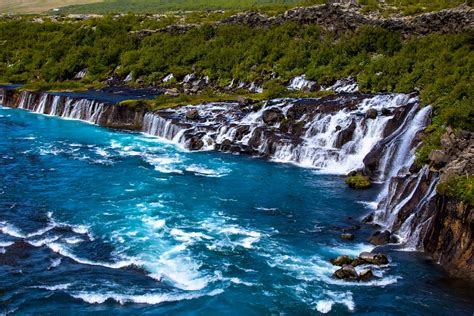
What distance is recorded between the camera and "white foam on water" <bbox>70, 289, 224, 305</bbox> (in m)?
23.0

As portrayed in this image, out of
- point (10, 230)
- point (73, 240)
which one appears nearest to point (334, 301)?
point (73, 240)

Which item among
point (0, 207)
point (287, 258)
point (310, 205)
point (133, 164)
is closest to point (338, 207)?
point (310, 205)

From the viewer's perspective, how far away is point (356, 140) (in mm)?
44125

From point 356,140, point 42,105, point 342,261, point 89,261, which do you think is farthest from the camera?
point 42,105

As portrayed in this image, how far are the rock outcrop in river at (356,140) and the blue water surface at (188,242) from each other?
67.0 inches

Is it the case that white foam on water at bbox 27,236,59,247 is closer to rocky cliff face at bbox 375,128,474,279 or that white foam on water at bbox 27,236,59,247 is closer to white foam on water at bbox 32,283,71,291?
white foam on water at bbox 32,283,71,291

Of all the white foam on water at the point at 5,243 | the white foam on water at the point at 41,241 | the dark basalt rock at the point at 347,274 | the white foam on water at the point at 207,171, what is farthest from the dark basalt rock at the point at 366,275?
the white foam on water at the point at 207,171

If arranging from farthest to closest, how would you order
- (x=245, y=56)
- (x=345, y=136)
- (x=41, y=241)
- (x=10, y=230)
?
(x=245, y=56)
(x=345, y=136)
(x=10, y=230)
(x=41, y=241)

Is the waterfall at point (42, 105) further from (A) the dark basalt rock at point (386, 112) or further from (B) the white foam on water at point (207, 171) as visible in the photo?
(A) the dark basalt rock at point (386, 112)

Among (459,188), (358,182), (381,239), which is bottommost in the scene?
(381,239)

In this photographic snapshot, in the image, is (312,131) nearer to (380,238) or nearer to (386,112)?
(386,112)

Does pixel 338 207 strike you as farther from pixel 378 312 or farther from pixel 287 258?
pixel 378 312

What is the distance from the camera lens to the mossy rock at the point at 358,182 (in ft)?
124

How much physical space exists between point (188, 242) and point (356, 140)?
1991 cm
